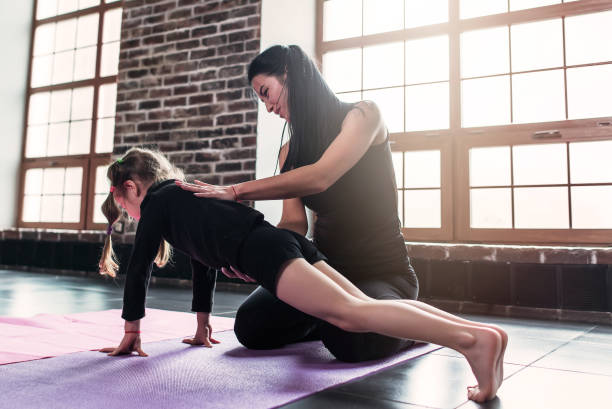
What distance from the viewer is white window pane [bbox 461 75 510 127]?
3145mm

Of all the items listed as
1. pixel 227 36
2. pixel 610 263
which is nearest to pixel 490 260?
pixel 610 263

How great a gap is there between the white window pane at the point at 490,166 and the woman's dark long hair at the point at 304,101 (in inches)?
70.3

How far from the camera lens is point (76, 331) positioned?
6.32 ft

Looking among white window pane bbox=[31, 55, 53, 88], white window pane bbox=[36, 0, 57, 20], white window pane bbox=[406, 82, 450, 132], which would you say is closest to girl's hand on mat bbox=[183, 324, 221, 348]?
white window pane bbox=[406, 82, 450, 132]

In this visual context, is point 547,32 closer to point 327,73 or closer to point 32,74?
point 327,73

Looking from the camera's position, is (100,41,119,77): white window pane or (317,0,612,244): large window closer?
(317,0,612,244): large window

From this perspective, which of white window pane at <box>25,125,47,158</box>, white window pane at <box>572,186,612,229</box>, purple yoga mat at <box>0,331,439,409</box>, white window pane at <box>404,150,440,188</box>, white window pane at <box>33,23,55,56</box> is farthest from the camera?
white window pane at <box>33,23,55,56</box>

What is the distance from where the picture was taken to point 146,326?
2.08 m

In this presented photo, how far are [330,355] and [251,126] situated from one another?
87.3 inches

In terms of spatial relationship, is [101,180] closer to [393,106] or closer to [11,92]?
[11,92]

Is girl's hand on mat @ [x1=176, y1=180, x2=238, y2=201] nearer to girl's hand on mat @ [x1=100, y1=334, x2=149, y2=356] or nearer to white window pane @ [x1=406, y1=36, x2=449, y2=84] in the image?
girl's hand on mat @ [x1=100, y1=334, x2=149, y2=356]

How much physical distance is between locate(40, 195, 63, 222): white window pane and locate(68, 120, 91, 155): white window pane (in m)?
0.45

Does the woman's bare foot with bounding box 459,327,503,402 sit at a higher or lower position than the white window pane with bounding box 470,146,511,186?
lower

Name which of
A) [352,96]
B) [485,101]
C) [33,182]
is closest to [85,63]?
[33,182]
